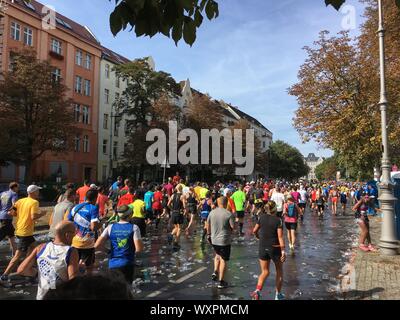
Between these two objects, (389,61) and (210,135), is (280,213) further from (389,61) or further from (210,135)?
(210,135)

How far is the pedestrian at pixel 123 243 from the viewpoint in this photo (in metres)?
5.30

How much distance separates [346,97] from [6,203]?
730 inches

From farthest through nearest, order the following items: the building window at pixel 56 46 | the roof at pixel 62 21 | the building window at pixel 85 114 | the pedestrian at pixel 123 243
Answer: the building window at pixel 85 114 → the building window at pixel 56 46 → the roof at pixel 62 21 → the pedestrian at pixel 123 243

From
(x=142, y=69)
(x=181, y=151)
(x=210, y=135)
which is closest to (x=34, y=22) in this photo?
(x=142, y=69)

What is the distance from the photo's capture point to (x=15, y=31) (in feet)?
113

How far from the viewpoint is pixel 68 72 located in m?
41.1

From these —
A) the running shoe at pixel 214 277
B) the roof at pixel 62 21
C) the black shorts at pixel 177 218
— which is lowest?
the running shoe at pixel 214 277

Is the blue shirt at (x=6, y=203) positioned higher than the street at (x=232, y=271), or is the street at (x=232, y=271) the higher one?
the blue shirt at (x=6, y=203)

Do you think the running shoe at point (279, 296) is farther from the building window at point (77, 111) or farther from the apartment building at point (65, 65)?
the building window at point (77, 111)

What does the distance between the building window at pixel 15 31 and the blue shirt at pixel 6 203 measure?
102ft

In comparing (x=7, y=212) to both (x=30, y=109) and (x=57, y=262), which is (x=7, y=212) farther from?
(x=30, y=109)

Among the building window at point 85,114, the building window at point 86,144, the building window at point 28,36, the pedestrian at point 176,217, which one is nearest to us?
the pedestrian at point 176,217

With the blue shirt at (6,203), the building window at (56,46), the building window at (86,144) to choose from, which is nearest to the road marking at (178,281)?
the blue shirt at (6,203)

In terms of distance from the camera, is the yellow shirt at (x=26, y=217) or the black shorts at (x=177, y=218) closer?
the yellow shirt at (x=26, y=217)
